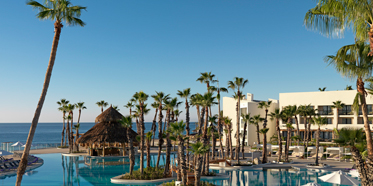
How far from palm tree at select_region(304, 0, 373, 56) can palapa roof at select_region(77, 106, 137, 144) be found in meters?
31.7

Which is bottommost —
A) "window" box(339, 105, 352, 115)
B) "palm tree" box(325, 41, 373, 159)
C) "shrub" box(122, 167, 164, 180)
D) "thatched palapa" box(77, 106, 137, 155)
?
"shrub" box(122, 167, 164, 180)

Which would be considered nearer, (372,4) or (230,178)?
(372,4)

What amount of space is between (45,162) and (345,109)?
46248 mm

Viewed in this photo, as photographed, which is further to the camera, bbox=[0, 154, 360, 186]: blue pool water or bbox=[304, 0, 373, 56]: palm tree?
bbox=[0, 154, 360, 186]: blue pool water

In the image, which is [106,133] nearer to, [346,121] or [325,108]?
[325,108]

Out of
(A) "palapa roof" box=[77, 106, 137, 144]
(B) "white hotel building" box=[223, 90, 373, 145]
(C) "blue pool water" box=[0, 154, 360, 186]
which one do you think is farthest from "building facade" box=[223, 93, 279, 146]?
(C) "blue pool water" box=[0, 154, 360, 186]

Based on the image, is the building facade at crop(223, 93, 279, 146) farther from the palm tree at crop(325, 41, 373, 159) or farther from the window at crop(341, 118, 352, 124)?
the palm tree at crop(325, 41, 373, 159)

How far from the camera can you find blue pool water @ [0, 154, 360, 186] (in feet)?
83.2

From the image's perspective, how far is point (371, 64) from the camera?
43.5 feet

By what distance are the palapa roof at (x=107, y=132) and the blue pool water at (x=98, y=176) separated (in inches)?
205

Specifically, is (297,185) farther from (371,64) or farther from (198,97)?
(371,64)

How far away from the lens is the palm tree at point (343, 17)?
1061cm

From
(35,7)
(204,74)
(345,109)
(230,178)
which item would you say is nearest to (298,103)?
(345,109)

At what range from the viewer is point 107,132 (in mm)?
41469
